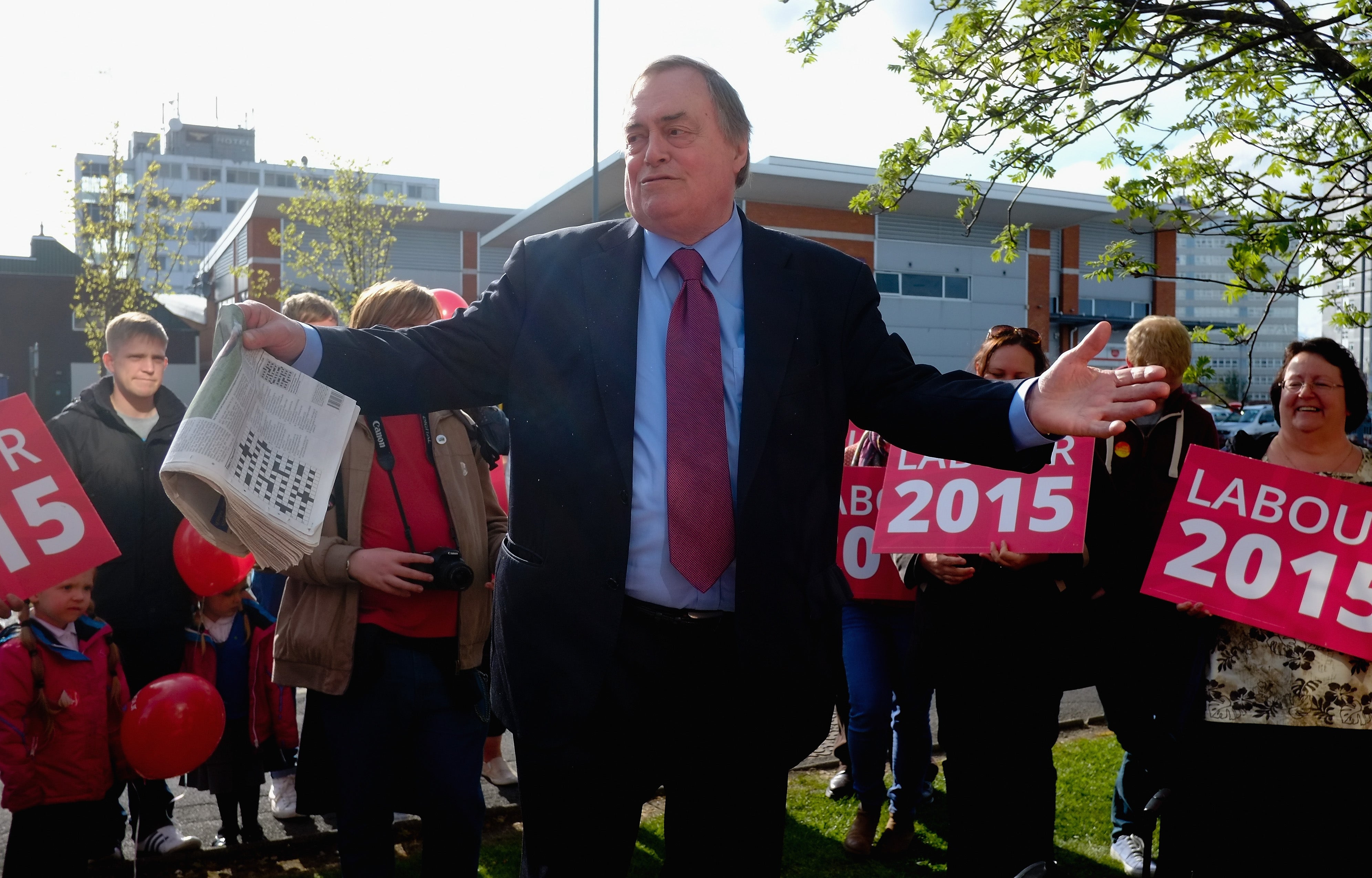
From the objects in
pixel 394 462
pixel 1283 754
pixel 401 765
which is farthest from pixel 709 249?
pixel 1283 754

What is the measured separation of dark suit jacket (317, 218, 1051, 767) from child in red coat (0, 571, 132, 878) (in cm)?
240

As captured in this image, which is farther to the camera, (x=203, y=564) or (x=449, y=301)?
(x=449, y=301)

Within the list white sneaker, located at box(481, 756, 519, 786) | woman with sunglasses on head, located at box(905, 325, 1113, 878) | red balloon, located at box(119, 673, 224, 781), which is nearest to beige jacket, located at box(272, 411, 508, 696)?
red balloon, located at box(119, 673, 224, 781)

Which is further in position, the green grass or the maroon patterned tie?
the green grass

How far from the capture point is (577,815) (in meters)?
2.05

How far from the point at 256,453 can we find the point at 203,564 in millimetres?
2864

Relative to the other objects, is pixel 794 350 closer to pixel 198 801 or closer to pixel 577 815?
pixel 577 815

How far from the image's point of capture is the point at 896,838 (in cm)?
454

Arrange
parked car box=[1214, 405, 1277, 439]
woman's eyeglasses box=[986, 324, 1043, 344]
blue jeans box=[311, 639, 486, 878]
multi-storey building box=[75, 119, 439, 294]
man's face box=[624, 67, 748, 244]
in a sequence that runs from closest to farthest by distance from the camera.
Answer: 1. man's face box=[624, 67, 748, 244]
2. blue jeans box=[311, 639, 486, 878]
3. woman's eyeglasses box=[986, 324, 1043, 344]
4. parked car box=[1214, 405, 1277, 439]
5. multi-storey building box=[75, 119, 439, 294]

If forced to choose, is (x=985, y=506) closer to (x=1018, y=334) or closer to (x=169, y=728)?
(x=1018, y=334)

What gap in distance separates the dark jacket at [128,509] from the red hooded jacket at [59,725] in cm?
66

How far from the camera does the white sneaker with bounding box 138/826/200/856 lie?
4270 millimetres

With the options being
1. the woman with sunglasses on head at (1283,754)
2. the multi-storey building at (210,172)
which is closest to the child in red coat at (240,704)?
the woman with sunglasses on head at (1283,754)

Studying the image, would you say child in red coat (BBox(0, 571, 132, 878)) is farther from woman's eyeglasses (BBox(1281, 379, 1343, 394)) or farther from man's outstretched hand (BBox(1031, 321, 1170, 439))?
woman's eyeglasses (BBox(1281, 379, 1343, 394))
